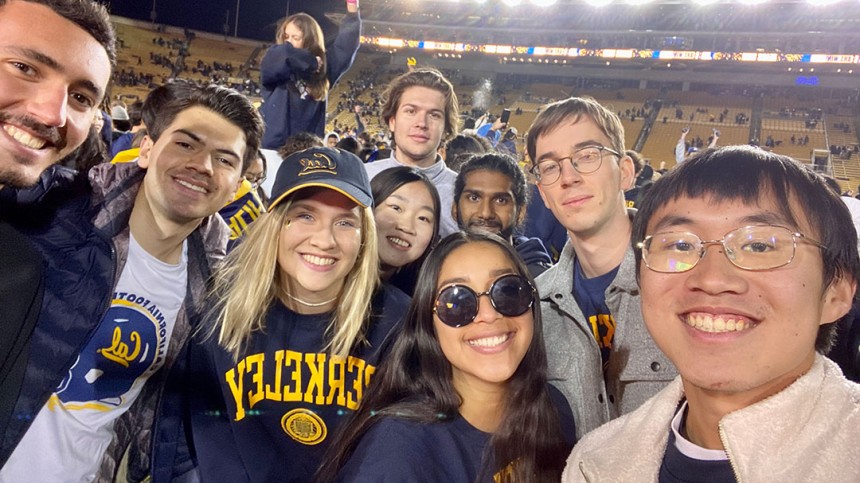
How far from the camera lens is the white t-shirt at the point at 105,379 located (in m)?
2.50

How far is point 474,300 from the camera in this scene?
6.98 feet

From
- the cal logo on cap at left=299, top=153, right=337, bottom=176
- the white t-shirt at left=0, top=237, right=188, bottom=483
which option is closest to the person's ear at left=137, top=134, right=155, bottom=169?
the white t-shirt at left=0, top=237, right=188, bottom=483

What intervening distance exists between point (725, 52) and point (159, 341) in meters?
36.8

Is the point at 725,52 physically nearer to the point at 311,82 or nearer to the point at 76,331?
the point at 311,82

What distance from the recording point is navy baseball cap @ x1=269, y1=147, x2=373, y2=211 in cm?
253

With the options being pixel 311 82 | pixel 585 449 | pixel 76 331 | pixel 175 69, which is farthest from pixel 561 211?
pixel 175 69

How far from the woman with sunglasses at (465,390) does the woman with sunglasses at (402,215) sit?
87cm

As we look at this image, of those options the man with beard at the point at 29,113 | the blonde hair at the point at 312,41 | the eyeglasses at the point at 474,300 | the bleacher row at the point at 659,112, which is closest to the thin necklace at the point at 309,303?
the eyeglasses at the point at 474,300

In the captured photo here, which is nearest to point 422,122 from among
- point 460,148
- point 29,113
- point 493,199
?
point 460,148

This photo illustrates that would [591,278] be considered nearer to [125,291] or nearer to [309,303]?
[309,303]

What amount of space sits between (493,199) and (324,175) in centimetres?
119

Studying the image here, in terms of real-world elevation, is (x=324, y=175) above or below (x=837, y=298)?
above

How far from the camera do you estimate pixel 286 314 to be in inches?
99.9

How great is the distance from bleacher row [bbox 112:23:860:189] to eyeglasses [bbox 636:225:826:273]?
28517 millimetres
